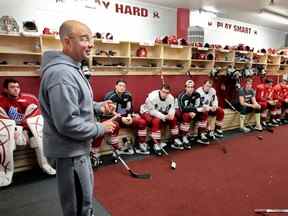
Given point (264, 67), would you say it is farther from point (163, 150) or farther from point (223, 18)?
point (163, 150)

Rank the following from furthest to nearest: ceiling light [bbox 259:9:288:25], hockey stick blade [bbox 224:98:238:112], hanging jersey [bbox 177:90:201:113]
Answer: ceiling light [bbox 259:9:288:25], hockey stick blade [bbox 224:98:238:112], hanging jersey [bbox 177:90:201:113]

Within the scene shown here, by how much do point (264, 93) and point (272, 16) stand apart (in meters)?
2.83

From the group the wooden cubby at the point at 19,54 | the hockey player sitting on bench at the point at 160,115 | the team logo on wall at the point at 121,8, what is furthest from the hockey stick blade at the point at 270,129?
the wooden cubby at the point at 19,54

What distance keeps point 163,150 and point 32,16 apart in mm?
3260

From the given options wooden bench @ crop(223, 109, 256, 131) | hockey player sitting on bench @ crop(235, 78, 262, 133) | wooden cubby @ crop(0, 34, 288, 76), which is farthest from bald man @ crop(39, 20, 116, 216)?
hockey player sitting on bench @ crop(235, 78, 262, 133)

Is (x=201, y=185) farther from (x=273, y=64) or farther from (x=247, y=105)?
(x=273, y=64)

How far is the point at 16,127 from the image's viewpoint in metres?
2.73

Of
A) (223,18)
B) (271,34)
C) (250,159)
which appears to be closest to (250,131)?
(250,159)

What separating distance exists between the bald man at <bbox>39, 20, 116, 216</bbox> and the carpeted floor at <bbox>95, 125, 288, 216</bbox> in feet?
3.44

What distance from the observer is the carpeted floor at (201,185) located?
2.28 meters

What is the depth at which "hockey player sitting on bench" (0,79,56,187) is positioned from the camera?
2.62m

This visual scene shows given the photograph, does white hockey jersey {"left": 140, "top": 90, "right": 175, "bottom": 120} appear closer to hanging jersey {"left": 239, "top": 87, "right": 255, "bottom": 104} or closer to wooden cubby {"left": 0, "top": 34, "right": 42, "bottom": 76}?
wooden cubby {"left": 0, "top": 34, "right": 42, "bottom": 76}

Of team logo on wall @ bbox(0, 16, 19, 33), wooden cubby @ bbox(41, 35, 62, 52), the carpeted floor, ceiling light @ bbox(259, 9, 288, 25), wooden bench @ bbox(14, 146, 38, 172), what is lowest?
the carpeted floor

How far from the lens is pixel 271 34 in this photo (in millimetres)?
9203
